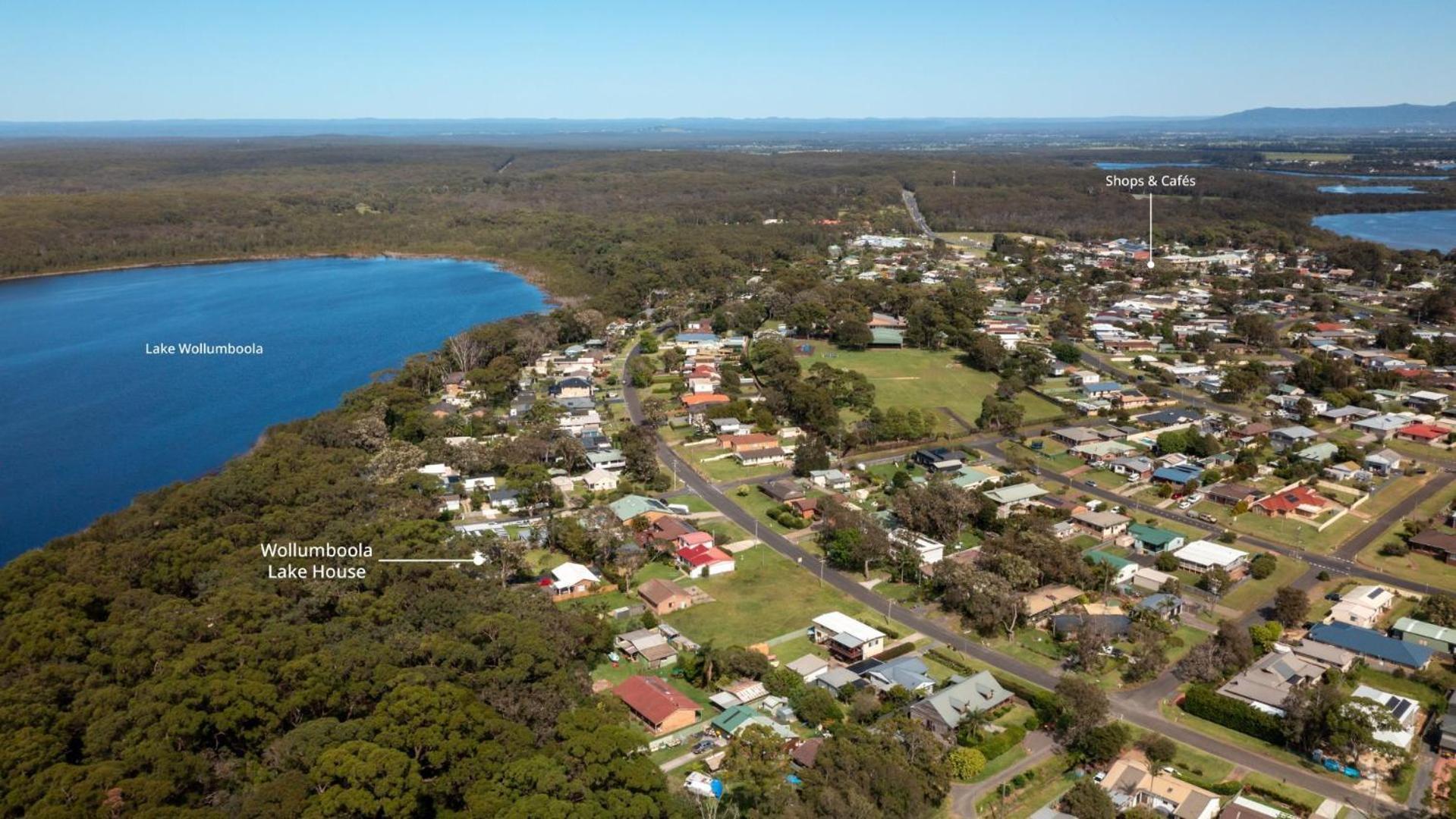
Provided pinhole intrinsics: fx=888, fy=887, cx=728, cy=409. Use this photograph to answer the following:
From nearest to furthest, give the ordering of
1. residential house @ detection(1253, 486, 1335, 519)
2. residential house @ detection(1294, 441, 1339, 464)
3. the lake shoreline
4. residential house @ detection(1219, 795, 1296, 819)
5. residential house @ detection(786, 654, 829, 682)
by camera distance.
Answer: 1. residential house @ detection(1219, 795, 1296, 819)
2. residential house @ detection(786, 654, 829, 682)
3. residential house @ detection(1253, 486, 1335, 519)
4. residential house @ detection(1294, 441, 1339, 464)
5. the lake shoreline

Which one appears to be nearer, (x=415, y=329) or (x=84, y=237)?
(x=415, y=329)

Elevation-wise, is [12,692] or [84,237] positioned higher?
[84,237]

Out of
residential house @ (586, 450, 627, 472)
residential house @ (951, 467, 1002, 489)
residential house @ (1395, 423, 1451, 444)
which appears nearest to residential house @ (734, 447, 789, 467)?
residential house @ (586, 450, 627, 472)

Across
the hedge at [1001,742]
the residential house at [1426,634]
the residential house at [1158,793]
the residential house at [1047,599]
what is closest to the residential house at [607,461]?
the residential house at [1047,599]

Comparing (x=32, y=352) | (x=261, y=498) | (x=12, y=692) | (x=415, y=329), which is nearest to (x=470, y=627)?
(x=12, y=692)

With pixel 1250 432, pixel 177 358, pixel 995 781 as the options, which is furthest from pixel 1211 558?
pixel 177 358

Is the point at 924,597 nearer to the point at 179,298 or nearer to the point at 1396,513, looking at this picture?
the point at 1396,513

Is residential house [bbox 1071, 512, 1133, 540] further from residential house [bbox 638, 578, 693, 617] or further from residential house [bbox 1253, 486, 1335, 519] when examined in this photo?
residential house [bbox 638, 578, 693, 617]

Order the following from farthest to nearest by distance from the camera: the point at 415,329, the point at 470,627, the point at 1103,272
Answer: the point at 1103,272
the point at 415,329
the point at 470,627
